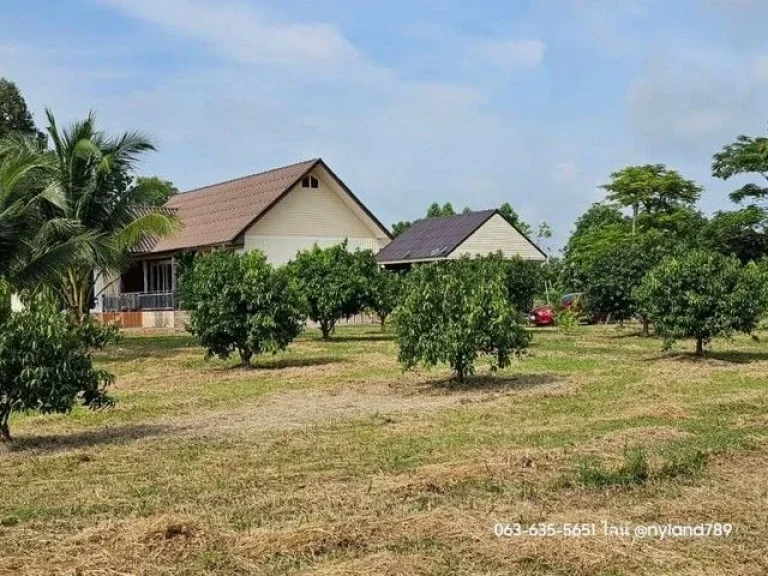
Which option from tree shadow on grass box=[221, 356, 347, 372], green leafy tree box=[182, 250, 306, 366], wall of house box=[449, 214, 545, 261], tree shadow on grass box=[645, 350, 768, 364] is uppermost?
wall of house box=[449, 214, 545, 261]

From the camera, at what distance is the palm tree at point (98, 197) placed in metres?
Result: 23.3

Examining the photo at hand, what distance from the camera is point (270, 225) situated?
33.9 metres

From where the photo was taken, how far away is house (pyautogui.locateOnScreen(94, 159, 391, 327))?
33.6 m

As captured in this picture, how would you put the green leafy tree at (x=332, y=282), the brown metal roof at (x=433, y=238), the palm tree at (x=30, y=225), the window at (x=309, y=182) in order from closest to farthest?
the palm tree at (x=30, y=225) → the green leafy tree at (x=332, y=282) → the window at (x=309, y=182) → the brown metal roof at (x=433, y=238)

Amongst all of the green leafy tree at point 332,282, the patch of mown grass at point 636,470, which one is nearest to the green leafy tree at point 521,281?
the green leafy tree at point 332,282

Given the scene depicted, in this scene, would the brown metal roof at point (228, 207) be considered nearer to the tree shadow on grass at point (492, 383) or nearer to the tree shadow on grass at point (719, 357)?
the tree shadow on grass at point (719, 357)

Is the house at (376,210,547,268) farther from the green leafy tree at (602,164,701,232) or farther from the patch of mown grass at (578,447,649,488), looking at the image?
the patch of mown grass at (578,447,649,488)

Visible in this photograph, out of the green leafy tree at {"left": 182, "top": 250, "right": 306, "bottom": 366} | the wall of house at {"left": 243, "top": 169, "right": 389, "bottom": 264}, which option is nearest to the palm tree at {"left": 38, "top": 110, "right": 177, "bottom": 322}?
the green leafy tree at {"left": 182, "top": 250, "right": 306, "bottom": 366}

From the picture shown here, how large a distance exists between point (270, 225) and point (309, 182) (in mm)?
2168

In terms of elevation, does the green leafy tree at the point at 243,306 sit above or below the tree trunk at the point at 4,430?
above

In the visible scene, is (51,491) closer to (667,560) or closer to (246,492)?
(246,492)

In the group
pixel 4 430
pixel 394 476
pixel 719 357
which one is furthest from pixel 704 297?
pixel 4 430

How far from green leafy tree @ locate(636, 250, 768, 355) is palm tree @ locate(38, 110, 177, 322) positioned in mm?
12615

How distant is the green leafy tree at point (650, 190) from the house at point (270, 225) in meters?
16.2
